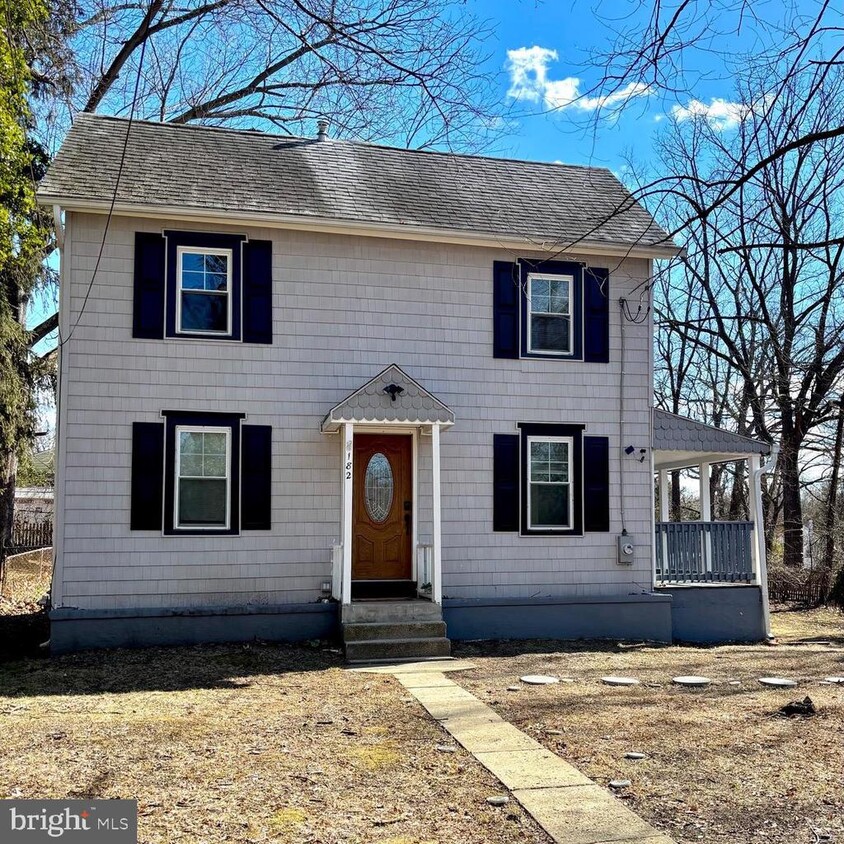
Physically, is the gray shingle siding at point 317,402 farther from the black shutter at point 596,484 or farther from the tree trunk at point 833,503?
the tree trunk at point 833,503

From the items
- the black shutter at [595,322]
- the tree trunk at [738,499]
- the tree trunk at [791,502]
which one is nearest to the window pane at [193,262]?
the black shutter at [595,322]

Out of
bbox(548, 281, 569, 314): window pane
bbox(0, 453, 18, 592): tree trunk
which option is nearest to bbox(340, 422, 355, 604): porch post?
bbox(548, 281, 569, 314): window pane

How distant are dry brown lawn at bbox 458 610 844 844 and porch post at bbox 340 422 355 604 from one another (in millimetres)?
1688

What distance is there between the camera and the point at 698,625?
13125 millimetres

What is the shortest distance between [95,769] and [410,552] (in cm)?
699

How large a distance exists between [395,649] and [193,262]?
18.4ft

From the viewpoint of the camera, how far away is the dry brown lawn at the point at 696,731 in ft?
16.6

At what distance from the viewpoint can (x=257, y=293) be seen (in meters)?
11.8

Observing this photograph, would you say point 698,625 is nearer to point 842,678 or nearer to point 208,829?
point 842,678

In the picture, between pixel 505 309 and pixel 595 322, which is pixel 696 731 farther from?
pixel 595 322

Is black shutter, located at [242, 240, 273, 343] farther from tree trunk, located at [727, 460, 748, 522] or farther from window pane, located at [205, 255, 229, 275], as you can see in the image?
tree trunk, located at [727, 460, 748, 522]

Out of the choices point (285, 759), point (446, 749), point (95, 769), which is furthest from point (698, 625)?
point (95, 769)

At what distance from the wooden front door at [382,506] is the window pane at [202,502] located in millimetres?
1844

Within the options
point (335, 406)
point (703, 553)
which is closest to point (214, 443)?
point (335, 406)
